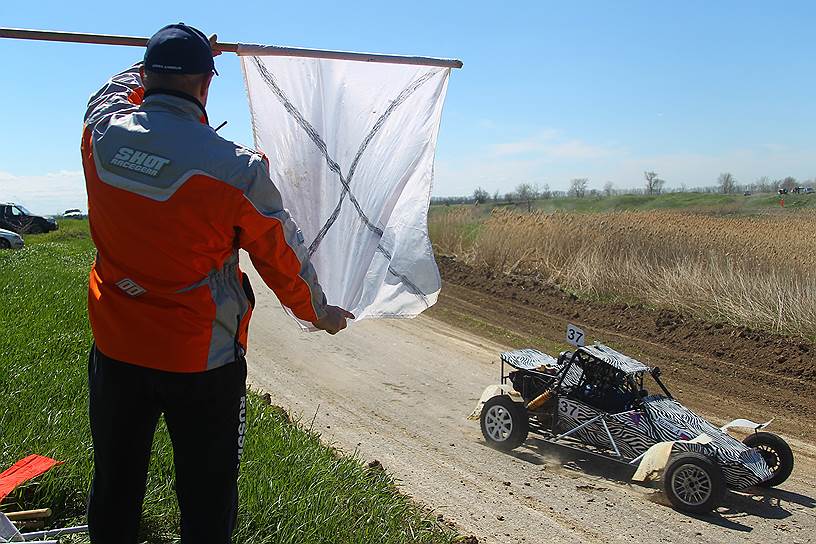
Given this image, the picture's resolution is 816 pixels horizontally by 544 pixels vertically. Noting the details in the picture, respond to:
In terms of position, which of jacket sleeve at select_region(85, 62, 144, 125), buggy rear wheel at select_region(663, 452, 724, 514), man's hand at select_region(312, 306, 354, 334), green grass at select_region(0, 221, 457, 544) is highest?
jacket sleeve at select_region(85, 62, 144, 125)

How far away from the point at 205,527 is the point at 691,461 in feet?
16.9

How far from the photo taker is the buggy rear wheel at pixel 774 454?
730 cm

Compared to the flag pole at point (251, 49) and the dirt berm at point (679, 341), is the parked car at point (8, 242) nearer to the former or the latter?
the dirt berm at point (679, 341)

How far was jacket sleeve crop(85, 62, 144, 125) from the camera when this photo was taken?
3016 millimetres

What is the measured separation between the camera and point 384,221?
405 centimetres

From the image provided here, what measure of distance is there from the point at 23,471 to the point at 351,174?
2410 mm

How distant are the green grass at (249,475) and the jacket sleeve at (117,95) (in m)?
2.30

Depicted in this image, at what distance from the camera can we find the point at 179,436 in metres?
2.86

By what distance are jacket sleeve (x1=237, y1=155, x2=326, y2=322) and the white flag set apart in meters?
0.78

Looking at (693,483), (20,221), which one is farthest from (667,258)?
(20,221)

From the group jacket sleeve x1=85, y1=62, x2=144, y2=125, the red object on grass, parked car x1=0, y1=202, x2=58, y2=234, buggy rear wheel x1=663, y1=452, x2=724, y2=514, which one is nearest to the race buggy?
buggy rear wheel x1=663, y1=452, x2=724, y2=514

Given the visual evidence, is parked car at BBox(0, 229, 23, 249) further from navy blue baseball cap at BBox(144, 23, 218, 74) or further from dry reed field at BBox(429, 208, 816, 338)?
navy blue baseball cap at BBox(144, 23, 218, 74)

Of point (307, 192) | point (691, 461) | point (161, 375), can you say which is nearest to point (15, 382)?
point (307, 192)

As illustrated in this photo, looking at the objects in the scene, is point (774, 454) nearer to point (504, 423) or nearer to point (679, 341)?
point (504, 423)
